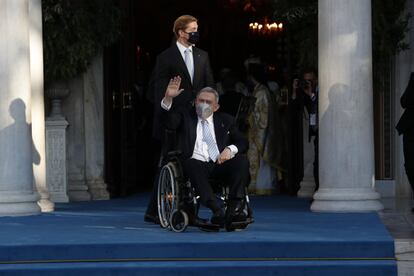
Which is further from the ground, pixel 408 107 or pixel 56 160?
pixel 408 107

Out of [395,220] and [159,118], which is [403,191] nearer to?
[395,220]

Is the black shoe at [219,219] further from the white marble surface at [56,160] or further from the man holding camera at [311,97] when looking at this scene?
the white marble surface at [56,160]

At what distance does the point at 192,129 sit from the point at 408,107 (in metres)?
2.97

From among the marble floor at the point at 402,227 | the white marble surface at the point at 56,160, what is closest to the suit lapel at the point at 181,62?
the marble floor at the point at 402,227

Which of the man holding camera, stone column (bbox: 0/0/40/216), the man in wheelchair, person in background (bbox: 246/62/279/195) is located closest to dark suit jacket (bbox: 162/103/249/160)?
the man in wheelchair

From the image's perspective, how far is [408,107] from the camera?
1369cm

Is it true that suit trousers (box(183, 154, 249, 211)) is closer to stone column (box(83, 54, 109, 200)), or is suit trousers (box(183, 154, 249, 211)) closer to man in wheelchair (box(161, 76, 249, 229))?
man in wheelchair (box(161, 76, 249, 229))

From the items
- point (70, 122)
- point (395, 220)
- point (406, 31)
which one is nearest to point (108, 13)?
point (70, 122)

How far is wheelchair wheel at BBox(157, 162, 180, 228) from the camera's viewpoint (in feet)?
37.6

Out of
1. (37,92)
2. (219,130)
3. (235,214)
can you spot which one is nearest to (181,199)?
(235,214)

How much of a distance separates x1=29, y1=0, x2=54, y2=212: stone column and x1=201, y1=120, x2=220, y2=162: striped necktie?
134 inches

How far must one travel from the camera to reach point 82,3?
16.0 meters

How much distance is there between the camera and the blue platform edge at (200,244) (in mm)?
10617

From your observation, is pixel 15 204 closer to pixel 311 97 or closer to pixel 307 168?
pixel 311 97
